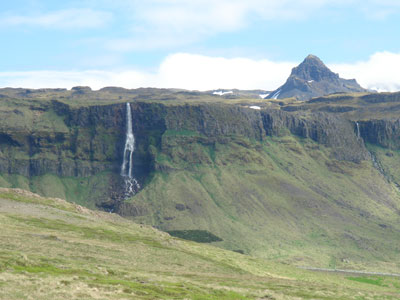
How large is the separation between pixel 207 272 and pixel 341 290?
3696 centimetres

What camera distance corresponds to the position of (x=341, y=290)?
14588 centimetres

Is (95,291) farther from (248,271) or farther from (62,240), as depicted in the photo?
(248,271)

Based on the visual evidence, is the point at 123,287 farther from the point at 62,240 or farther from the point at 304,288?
the point at 62,240

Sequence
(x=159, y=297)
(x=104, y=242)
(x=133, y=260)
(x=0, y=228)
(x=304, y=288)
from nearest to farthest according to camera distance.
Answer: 1. (x=159, y=297)
2. (x=304, y=288)
3. (x=133, y=260)
4. (x=0, y=228)
5. (x=104, y=242)

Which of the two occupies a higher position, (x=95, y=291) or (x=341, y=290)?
(x=95, y=291)

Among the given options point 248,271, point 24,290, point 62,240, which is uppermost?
point 24,290

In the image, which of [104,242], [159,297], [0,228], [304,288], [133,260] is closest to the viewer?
Result: [159,297]

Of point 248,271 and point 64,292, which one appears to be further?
point 248,271

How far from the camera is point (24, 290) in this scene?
84.4m

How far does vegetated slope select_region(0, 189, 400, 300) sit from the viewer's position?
91.2 metres

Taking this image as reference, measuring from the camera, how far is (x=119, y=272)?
123125 millimetres

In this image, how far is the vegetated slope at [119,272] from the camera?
91.2m

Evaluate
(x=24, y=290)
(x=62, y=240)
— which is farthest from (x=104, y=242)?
(x=24, y=290)

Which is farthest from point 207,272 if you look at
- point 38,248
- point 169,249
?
point 38,248
